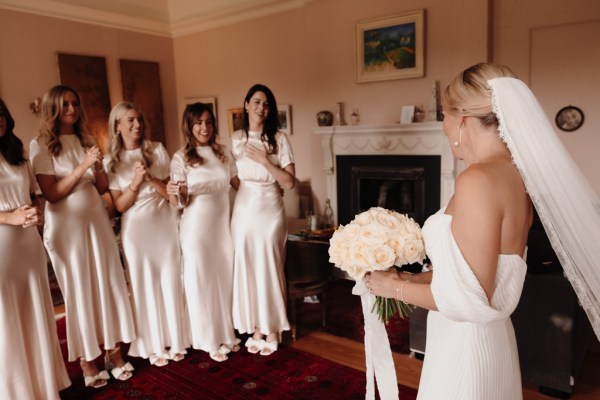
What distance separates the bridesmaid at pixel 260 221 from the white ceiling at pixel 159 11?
340 cm

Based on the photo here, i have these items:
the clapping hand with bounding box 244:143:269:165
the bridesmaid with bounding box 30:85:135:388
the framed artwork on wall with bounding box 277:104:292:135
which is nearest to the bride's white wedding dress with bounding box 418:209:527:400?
the clapping hand with bounding box 244:143:269:165

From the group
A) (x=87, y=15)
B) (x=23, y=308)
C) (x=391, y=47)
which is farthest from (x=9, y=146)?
(x=87, y=15)

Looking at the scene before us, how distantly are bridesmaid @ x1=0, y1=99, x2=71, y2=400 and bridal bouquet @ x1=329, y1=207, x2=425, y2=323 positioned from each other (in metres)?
1.91

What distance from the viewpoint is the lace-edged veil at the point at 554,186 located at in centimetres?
149

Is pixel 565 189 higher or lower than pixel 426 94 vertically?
lower

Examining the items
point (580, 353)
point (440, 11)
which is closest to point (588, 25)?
point (440, 11)

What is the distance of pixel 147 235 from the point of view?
11.3 ft

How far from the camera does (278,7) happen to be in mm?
6758

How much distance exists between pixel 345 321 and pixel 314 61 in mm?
3608

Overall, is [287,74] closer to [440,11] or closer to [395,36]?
[395,36]

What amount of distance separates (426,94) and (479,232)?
449 cm

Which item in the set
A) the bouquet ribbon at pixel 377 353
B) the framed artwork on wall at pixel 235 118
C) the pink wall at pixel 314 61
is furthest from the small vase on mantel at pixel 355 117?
the bouquet ribbon at pixel 377 353

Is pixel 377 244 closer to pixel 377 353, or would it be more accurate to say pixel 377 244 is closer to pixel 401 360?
pixel 377 353

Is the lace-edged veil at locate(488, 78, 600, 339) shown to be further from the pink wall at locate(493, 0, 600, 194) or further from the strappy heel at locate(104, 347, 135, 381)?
the pink wall at locate(493, 0, 600, 194)
